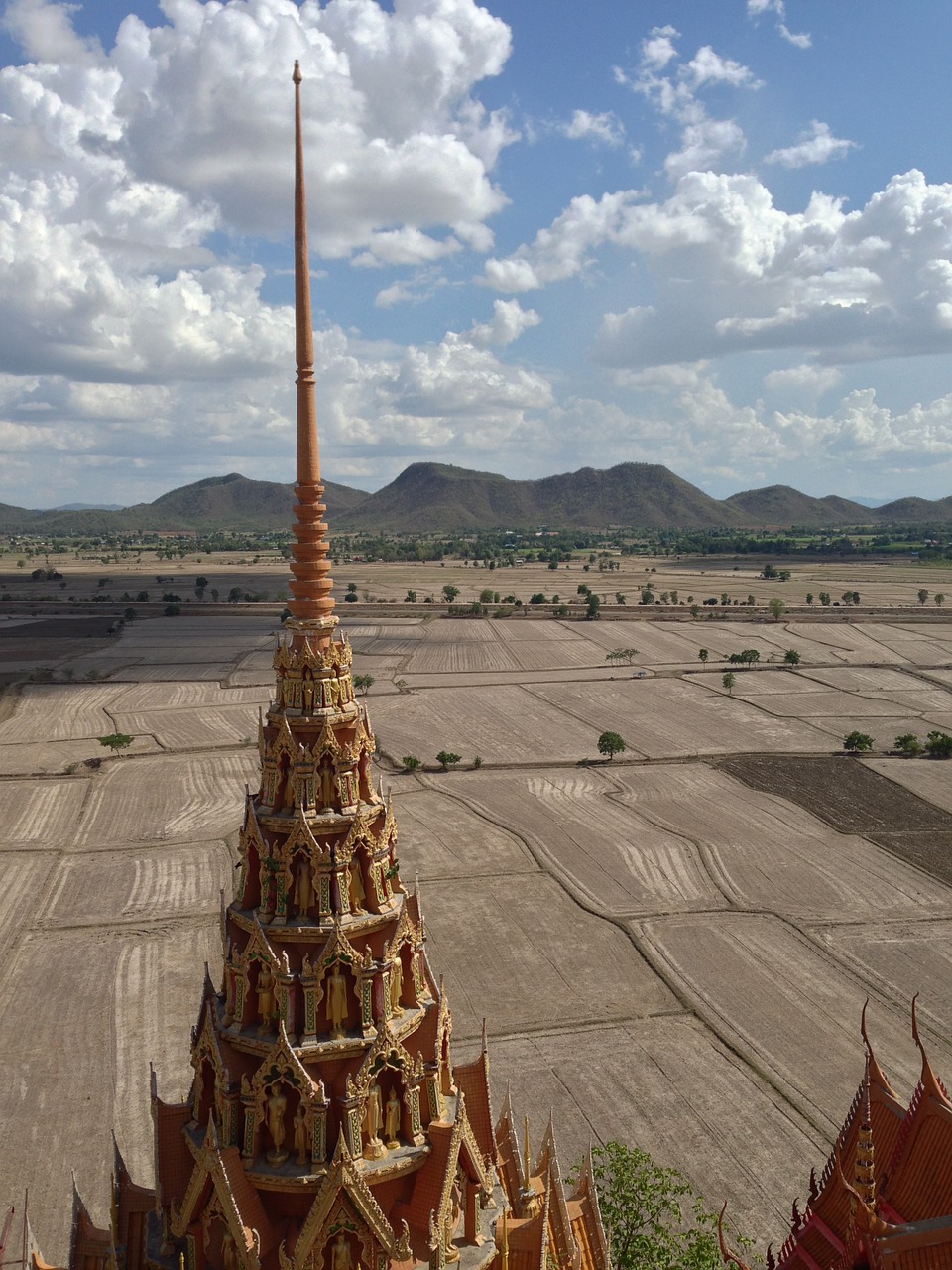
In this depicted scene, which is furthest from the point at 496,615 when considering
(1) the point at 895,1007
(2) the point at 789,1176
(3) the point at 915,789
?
(2) the point at 789,1176

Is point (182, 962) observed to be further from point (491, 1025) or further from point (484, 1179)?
point (484, 1179)

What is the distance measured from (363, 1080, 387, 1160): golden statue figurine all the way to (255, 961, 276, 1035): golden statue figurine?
73.8 inches

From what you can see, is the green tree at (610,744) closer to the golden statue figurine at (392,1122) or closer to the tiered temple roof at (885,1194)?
the tiered temple roof at (885,1194)

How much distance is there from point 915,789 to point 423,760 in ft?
117

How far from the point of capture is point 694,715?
294 ft

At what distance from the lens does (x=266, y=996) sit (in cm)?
1480

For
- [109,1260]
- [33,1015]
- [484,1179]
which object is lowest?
[33,1015]

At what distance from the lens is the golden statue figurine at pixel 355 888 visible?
15266 mm

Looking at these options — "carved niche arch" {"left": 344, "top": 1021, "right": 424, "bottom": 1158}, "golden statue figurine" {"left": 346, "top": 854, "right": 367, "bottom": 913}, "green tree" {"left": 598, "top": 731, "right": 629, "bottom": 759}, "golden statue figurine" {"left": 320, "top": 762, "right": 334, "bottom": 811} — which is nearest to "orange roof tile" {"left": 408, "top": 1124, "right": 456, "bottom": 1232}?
"carved niche arch" {"left": 344, "top": 1021, "right": 424, "bottom": 1158}

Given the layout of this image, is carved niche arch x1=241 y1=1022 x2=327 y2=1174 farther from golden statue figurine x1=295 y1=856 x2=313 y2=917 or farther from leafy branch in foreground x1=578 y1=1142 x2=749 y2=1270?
leafy branch in foreground x1=578 y1=1142 x2=749 y2=1270

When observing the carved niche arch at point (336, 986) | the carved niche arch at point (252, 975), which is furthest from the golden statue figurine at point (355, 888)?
the carved niche arch at point (252, 975)

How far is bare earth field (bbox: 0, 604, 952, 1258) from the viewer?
3133cm

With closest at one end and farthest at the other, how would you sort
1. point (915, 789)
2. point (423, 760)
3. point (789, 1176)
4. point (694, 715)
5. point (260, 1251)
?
point (260, 1251) → point (789, 1176) → point (915, 789) → point (423, 760) → point (694, 715)

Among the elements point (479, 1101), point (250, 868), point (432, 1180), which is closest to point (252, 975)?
point (250, 868)
